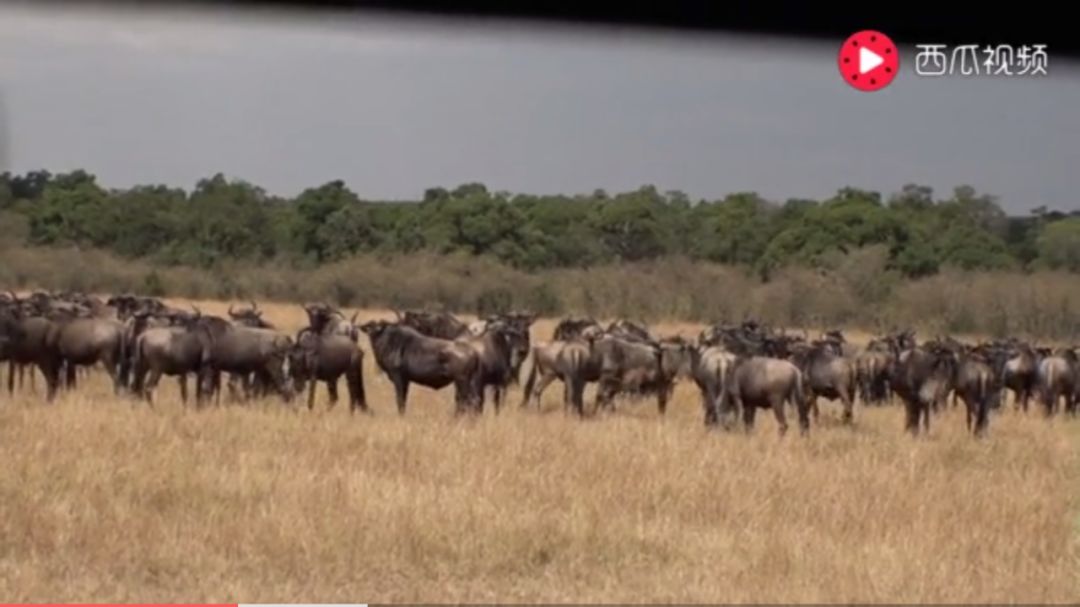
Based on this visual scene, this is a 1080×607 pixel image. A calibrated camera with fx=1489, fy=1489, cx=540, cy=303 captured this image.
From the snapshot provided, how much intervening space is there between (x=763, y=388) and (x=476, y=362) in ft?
11.5

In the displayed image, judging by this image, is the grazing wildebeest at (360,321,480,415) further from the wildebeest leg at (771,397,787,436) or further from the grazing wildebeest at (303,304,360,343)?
the wildebeest leg at (771,397,787,436)

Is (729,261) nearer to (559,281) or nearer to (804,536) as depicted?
(559,281)

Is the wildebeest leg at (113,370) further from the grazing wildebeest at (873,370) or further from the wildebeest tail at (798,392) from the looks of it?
the grazing wildebeest at (873,370)

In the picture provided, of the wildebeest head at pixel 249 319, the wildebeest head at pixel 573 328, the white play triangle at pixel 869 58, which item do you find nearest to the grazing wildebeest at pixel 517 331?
the wildebeest head at pixel 573 328

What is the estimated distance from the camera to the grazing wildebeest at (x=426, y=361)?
17.9 meters

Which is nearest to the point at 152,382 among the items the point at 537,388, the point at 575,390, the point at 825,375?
the point at 537,388

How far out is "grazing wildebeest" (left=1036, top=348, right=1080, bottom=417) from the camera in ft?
70.1

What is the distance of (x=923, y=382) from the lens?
17.8 metres

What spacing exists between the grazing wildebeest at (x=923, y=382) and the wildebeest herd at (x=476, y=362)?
17 mm

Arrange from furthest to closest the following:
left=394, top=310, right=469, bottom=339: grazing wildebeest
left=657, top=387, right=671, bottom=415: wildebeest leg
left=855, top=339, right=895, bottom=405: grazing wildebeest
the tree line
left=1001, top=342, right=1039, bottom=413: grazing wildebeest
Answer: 1. the tree line
2. left=1001, top=342, right=1039, bottom=413: grazing wildebeest
3. left=855, top=339, right=895, bottom=405: grazing wildebeest
4. left=394, top=310, right=469, bottom=339: grazing wildebeest
5. left=657, top=387, right=671, bottom=415: wildebeest leg

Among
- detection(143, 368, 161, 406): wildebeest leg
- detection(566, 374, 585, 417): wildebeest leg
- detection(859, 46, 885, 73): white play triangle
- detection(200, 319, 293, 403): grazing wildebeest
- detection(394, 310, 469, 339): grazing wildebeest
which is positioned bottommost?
detection(566, 374, 585, 417): wildebeest leg

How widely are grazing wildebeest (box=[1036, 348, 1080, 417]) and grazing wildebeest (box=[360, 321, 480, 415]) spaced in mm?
8723

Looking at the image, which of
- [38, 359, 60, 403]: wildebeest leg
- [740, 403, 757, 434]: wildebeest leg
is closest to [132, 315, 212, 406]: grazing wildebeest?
[38, 359, 60, 403]: wildebeest leg

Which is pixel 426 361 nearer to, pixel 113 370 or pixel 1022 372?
pixel 113 370
